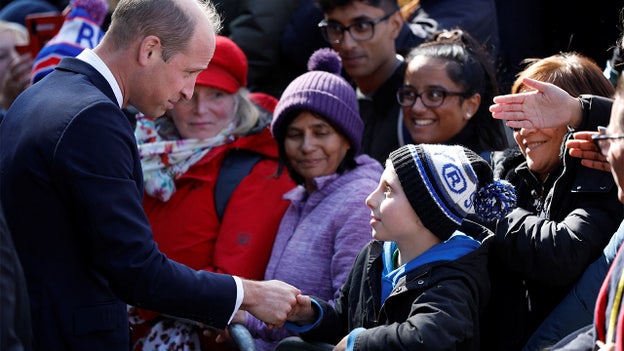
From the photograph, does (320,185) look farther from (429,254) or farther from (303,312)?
(429,254)

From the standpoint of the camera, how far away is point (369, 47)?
5000 mm

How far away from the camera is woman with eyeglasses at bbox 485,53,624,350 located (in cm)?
316

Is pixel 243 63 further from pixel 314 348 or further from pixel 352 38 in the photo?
pixel 314 348

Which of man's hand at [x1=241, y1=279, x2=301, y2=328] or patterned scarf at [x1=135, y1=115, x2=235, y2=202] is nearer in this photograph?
man's hand at [x1=241, y1=279, x2=301, y2=328]

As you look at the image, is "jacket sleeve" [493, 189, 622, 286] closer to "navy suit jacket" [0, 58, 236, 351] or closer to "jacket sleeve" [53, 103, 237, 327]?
"jacket sleeve" [53, 103, 237, 327]

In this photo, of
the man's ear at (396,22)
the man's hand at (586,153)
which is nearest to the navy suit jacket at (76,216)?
the man's hand at (586,153)

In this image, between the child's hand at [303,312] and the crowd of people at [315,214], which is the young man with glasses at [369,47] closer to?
the crowd of people at [315,214]

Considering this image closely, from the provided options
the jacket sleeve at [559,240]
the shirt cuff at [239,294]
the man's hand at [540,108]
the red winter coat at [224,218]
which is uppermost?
the man's hand at [540,108]

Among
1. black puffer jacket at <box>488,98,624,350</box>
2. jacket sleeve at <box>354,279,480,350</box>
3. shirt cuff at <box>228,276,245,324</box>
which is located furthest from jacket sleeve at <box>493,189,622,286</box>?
shirt cuff at <box>228,276,245,324</box>

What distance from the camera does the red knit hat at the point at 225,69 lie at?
4.64 metres

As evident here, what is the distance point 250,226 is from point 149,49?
4.23 ft

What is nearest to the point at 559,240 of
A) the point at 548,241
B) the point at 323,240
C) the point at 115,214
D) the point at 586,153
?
the point at 548,241

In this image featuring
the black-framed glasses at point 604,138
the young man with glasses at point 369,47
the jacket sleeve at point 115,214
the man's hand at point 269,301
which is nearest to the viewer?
the black-framed glasses at point 604,138

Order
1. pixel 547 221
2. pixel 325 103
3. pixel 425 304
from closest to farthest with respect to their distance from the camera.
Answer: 1. pixel 425 304
2. pixel 547 221
3. pixel 325 103
